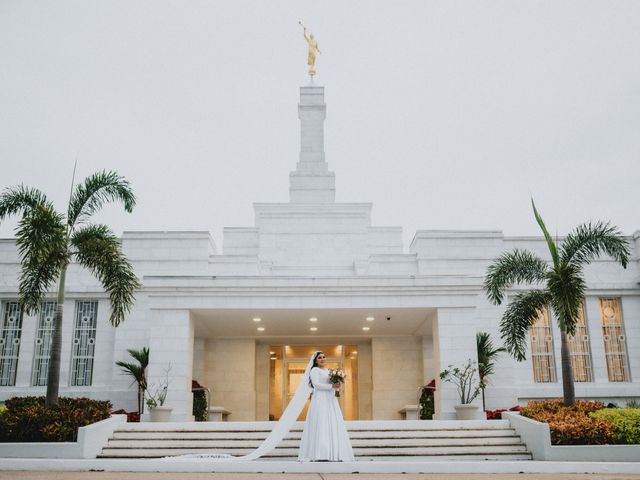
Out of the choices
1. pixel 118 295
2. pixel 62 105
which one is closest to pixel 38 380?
pixel 118 295

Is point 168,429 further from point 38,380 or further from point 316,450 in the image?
point 38,380

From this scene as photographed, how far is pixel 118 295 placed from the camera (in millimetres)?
14969

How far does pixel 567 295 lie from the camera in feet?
48.1

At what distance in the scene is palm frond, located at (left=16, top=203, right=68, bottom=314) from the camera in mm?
13484

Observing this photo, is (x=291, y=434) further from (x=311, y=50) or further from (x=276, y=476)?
(x=311, y=50)

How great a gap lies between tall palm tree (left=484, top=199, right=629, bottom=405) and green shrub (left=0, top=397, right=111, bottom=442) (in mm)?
10576

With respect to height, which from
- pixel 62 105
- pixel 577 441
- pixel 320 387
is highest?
pixel 62 105

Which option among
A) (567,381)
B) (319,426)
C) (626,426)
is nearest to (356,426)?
(319,426)

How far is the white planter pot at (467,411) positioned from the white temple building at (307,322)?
2.16 ft

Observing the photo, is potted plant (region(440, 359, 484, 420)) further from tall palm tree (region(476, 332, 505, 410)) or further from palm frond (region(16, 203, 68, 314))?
palm frond (region(16, 203, 68, 314))

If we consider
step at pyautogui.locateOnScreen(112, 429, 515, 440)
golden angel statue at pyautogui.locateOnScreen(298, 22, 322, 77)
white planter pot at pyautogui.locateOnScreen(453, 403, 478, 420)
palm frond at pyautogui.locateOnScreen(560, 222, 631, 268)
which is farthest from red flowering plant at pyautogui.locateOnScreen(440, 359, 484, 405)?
golden angel statue at pyautogui.locateOnScreen(298, 22, 322, 77)

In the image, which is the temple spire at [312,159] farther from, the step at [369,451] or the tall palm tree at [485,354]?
the step at [369,451]

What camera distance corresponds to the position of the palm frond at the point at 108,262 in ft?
48.2

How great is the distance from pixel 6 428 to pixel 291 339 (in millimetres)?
11071
